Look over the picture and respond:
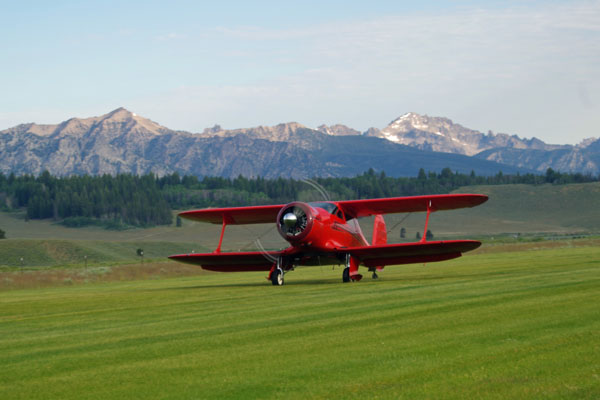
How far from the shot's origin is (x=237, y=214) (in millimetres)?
28375

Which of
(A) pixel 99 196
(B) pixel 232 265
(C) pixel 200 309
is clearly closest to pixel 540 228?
(A) pixel 99 196

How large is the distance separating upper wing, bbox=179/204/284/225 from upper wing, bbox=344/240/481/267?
363cm

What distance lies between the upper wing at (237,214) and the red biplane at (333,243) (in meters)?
0.04

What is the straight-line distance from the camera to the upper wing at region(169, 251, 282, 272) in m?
26.3

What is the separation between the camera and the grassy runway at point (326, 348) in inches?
309

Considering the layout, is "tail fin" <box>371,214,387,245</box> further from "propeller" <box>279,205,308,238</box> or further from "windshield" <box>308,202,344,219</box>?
"propeller" <box>279,205,308,238</box>

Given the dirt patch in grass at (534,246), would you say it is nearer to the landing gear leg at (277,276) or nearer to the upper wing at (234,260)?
the upper wing at (234,260)

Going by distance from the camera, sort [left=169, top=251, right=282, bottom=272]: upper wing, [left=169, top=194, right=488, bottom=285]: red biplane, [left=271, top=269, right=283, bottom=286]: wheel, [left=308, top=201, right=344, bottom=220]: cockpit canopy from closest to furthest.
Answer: [left=169, top=194, right=488, bottom=285]: red biplane
[left=271, top=269, right=283, bottom=286]: wheel
[left=308, top=201, right=344, bottom=220]: cockpit canopy
[left=169, top=251, right=282, bottom=272]: upper wing

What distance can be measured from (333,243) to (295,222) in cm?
191

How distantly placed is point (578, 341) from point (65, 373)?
635cm

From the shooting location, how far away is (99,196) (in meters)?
192

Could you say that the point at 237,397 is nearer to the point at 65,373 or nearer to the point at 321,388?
the point at 321,388

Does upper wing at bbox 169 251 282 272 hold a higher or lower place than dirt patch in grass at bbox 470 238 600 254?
higher

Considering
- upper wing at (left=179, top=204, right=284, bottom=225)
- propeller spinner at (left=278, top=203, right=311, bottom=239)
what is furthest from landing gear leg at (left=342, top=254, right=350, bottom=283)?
upper wing at (left=179, top=204, right=284, bottom=225)
